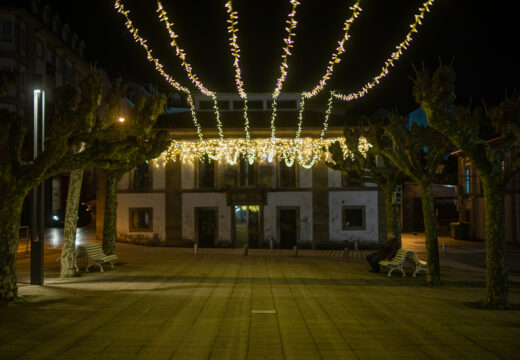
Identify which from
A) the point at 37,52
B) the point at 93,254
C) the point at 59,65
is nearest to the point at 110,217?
the point at 93,254

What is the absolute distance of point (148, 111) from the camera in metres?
12.4

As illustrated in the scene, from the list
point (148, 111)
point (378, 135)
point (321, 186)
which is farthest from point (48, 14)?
point (378, 135)

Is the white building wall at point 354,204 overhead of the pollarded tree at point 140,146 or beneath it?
beneath

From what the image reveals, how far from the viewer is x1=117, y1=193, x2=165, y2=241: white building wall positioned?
27587 mm

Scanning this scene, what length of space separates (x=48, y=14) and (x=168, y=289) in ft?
114

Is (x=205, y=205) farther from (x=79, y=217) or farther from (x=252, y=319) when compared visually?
(x=252, y=319)

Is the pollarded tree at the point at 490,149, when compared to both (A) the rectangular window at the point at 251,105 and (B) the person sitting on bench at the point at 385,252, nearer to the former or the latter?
(B) the person sitting on bench at the point at 385,252

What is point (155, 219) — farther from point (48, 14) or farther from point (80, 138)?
point (48, 14)

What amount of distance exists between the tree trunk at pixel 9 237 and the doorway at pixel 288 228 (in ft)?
61.5

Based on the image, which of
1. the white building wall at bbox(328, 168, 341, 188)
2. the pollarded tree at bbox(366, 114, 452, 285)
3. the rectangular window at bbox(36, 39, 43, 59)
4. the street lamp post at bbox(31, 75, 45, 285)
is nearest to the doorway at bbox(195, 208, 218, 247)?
the white building wall at bbox(328, 168, 341, 188)

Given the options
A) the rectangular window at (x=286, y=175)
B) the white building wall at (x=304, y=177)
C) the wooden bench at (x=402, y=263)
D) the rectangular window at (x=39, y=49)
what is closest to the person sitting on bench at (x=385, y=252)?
the wooden bench at (x=402, y=263)

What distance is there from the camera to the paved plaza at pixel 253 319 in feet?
21.2

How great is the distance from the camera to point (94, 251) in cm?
1455

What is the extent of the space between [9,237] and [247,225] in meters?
18.4
